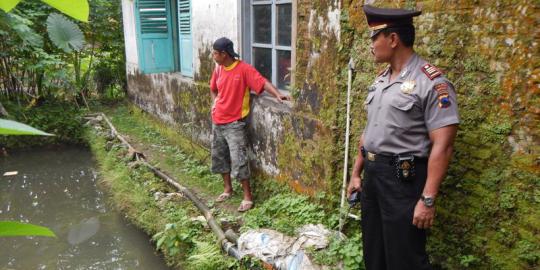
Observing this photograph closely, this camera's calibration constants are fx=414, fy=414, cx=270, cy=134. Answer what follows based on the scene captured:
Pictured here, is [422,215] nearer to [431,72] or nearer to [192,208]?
[431,72]

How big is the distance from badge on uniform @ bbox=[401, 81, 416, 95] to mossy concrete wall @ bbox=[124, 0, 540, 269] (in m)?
0.49

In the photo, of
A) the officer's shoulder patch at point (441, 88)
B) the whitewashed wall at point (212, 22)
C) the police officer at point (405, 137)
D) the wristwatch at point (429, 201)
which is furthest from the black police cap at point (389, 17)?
the whitewashed wall at point (212, 22)

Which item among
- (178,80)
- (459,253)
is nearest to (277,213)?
(459,253)

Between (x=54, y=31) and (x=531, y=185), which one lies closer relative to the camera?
(x=531, y=185)

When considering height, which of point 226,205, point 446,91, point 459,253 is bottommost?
point 226,205

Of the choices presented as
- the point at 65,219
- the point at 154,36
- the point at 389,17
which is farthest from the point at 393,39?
the point at 154,36

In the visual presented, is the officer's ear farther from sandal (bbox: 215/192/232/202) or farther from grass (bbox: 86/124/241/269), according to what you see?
sandal (bbox: 215/192/232/202)

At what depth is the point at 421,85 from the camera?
220 cm

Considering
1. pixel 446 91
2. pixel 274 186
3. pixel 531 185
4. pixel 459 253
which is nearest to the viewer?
pixel 446 91

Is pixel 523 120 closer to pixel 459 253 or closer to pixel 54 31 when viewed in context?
pixel 459 253

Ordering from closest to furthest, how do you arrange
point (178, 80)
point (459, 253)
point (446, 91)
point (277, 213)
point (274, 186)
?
point (446, 91), point (459, 253), point (277, 213), point (274, 186), point (178, 80)

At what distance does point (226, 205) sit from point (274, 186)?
0.64m

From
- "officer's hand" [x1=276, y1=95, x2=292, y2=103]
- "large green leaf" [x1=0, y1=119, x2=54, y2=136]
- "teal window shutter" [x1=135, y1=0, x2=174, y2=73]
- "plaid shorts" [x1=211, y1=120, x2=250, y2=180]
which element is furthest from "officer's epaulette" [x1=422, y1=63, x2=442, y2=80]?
"teal window shutter" [x1=135, y1=0, x2=174, y2=73]

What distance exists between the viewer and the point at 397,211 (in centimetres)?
232
